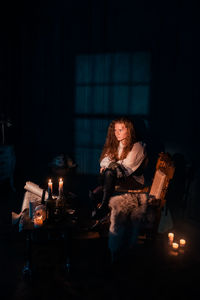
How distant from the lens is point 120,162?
10.1 feet

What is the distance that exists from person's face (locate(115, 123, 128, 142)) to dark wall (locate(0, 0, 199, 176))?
3.80ft

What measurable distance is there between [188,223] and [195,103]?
1.95 meters

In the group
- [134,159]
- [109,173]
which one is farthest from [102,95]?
[109,173]

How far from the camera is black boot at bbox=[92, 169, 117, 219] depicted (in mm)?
2791

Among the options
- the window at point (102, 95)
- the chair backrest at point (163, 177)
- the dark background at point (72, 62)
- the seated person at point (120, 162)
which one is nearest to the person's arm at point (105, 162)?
the seated person at point (120, 162)

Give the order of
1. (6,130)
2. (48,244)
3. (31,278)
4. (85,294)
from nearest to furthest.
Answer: (85,294) < (31,278) < (48,244) < (6,130)

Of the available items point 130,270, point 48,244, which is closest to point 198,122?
point 130,270

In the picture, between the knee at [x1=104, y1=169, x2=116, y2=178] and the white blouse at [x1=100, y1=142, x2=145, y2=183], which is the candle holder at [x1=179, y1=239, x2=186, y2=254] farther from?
the knee at [x1=104, y1=169, x2=116, y2=178]

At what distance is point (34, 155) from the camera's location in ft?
17.0

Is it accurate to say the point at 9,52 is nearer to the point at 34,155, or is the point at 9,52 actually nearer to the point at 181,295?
the point at 34,155

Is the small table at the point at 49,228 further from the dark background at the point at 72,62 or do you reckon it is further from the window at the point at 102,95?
the window at the point at 102,95

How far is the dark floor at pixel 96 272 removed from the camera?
2072mm

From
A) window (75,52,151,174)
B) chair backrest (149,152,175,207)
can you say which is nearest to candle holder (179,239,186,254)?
chair backrest (149,152,175,207)

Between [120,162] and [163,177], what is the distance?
0.69 metres
